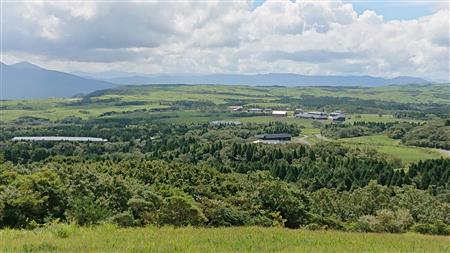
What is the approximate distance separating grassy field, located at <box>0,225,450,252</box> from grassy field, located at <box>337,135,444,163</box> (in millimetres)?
95819

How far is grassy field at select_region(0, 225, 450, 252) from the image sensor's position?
11.7m

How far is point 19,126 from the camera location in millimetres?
181625

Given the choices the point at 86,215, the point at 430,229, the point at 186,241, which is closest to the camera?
the point at 186,241

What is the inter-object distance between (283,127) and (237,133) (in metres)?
18.8

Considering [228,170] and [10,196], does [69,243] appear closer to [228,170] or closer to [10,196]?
[10,196]

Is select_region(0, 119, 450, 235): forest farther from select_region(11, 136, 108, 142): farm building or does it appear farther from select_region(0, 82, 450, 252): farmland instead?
select_region(11, 136, 108, 142): farm building

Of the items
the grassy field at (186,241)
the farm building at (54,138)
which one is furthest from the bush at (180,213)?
the farm building at (54,138)

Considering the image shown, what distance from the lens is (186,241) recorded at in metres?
12.7

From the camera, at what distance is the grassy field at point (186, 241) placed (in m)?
11.7

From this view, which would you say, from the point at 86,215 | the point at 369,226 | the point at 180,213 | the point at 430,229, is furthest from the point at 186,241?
the point at 430,229

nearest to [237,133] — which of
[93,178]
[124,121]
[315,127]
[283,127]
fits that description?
[283,127]

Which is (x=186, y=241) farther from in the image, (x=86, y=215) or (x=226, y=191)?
(x=226, y=191)

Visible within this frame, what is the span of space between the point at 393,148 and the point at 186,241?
116476 mm

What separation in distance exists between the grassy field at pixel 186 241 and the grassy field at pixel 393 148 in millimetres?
95819
